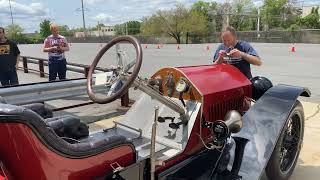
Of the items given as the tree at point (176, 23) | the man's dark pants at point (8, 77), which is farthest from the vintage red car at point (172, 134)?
the tree at point (176, 23)

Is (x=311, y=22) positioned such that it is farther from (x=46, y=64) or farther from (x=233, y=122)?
(x=233, y=122)

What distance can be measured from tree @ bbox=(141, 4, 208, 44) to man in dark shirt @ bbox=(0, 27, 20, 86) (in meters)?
50.0

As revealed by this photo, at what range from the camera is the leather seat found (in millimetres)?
2078

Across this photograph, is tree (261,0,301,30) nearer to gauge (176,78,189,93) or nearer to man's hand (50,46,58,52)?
man's hand (50,46,58,52)

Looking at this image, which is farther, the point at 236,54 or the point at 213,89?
the point at 236,54

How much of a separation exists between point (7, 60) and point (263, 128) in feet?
21.1

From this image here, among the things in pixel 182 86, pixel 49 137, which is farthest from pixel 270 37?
pixel 49 137

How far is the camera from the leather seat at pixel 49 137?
2.08 m

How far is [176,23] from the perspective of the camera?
60094 mm

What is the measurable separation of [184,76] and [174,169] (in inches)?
35.8

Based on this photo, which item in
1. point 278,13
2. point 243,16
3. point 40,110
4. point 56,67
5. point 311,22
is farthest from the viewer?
point 243,16

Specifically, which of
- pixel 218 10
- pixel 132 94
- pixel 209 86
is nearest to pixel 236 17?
pixel 218 10

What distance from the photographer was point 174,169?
3.54 metres

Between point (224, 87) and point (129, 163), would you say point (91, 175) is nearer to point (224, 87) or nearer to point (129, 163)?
point (129, 163)
